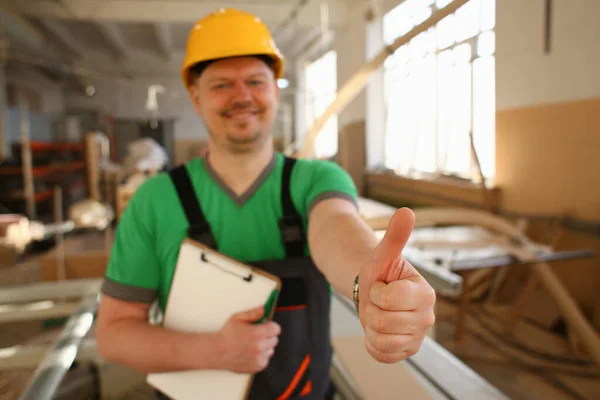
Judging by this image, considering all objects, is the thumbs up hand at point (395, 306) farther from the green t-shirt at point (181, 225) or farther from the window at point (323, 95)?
the window at point (323, 95)

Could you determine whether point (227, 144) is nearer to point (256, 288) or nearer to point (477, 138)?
point (256, 288)

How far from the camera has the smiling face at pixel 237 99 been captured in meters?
0.70

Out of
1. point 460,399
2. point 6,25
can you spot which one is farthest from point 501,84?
point 6,25

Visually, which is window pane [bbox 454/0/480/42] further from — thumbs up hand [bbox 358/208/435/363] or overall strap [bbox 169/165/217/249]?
overall strap [bbox 169/165/217/249]

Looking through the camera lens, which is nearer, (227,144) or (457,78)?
(457,78)

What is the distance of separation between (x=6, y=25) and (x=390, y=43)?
1713 millimetres

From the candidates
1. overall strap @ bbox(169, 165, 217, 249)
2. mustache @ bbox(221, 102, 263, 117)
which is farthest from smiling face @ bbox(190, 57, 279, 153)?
overall strap @ bbox(169, 165, 217, 249)

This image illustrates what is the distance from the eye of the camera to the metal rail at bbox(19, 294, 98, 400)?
0.80 m

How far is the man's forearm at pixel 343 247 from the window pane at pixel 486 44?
0.73 feet

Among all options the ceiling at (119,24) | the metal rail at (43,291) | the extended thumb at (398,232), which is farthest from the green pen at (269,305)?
the metal rail at (43,291)

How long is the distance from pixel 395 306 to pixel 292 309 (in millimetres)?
499

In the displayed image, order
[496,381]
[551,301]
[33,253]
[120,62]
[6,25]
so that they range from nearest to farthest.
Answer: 1. [551,301]
2. [496,381]
3. [6,25]
4. [120,62]
5. [33,253]

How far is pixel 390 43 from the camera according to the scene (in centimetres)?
52

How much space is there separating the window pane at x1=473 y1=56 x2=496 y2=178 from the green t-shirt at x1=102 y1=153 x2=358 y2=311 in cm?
38
